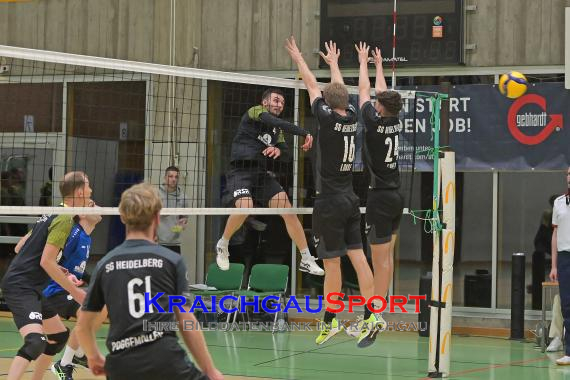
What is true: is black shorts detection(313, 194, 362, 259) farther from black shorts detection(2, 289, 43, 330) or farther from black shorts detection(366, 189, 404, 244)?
black shorts detection(2, 289, 43, 330)

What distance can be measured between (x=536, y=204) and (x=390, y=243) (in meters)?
4.84

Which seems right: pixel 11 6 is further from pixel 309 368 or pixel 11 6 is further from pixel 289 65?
pixel 309 368

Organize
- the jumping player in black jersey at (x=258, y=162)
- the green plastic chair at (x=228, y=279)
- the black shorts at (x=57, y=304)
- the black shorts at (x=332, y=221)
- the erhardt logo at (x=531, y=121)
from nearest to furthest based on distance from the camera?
1. the black shorts at (x=57, y=304)
2. the black shorts at (x=332, y=221)
3. the jumping player in black jersey at (x=258, y=162)
4. the erhardt logo at (x=531, y=121)
5. the green plastic chair at (x=228, y=279)

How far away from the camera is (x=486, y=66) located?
14773 mm

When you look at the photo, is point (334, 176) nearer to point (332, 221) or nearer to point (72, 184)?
point (332, 221)

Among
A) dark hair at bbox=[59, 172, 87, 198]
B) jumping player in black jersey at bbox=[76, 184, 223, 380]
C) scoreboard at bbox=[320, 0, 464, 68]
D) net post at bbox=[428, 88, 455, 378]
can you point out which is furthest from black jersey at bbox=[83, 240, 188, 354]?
scoreboard at bbox=[320, 0, 464, 68]

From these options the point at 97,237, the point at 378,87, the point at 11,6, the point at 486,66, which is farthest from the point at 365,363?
the point at 11,6

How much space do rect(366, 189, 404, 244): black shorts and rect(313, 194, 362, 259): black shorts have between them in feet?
0.87

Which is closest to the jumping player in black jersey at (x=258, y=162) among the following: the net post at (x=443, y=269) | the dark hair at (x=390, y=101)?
the dark hair at (x=390, y=101)

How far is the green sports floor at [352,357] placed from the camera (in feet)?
37.3

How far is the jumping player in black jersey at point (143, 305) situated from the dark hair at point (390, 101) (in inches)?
201

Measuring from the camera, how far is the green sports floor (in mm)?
11375

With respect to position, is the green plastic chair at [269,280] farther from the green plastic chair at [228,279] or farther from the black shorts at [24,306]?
the black shorts at [24,306]

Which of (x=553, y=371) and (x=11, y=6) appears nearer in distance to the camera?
(x=553, y=371)
